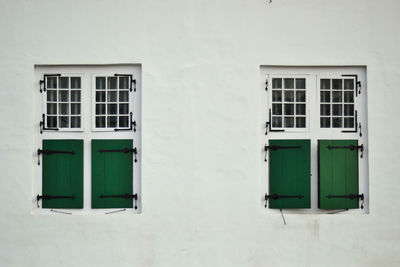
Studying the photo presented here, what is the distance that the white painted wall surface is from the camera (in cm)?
841

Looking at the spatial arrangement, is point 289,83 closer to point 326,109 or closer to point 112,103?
point 326,109

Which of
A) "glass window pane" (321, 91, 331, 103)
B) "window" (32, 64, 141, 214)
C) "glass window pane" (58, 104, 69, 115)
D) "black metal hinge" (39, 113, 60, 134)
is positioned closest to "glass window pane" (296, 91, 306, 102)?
"glass window pane" (321, 91, 331, 103)

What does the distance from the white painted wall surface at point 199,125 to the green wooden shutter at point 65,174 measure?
7.8 inches

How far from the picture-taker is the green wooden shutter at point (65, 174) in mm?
8555

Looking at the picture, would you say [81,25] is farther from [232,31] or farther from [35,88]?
[232,31]

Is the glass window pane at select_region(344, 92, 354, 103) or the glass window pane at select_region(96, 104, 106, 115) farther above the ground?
the glass window pane at select_region(344, 92, 354, 103)

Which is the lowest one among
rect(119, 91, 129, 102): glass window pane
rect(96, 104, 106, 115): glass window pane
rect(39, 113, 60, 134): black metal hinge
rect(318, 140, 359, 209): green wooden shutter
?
rect(318, 140, 359, 209): green wooden shutter

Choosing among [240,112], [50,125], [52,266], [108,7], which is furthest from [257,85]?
[52,266]

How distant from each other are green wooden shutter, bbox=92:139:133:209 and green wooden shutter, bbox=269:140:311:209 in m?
1.86

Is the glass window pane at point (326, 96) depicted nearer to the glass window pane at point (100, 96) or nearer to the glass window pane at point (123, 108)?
the glass window pane at point (123, 108)

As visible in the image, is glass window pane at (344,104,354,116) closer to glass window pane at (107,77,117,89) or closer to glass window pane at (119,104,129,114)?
glass window pane at (119,104,129,114)

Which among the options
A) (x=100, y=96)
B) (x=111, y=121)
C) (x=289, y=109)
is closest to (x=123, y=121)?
(x=111, y=121)

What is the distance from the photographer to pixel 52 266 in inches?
331

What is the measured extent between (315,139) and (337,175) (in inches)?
21.4
